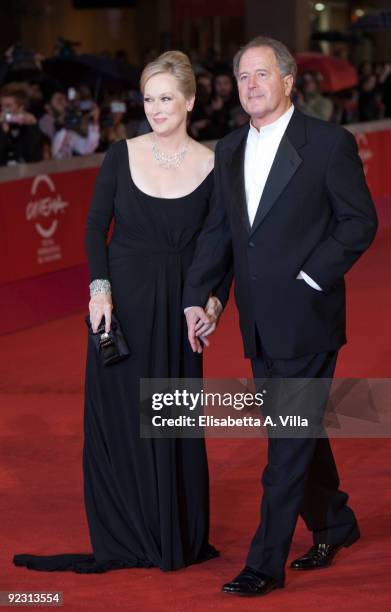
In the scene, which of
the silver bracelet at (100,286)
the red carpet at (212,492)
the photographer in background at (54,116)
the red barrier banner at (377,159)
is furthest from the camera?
the red barrier banner at (377,159)

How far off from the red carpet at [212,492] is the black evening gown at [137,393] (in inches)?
4.8

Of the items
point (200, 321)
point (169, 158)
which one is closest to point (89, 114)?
point (169, 158)

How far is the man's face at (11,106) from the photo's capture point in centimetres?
1216

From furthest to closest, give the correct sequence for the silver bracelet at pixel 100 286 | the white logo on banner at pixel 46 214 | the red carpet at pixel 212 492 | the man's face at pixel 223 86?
the man's face at pixel 223 86 → the white logo on banner at pixel 46 214 → the silver bracelet at pixel 100 286 → the red carpet at pixel 212 492

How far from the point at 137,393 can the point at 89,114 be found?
8.66 meters

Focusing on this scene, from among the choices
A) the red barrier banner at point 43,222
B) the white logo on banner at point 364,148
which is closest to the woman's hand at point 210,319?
the red barrier banner at point 43,222

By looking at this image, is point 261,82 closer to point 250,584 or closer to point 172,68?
point 172,68

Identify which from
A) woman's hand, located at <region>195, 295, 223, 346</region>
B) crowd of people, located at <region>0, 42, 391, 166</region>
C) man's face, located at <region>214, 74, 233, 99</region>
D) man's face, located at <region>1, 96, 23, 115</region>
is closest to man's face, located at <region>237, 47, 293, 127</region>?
woman's hand, located at <region>195, 295, 223, 346</region>

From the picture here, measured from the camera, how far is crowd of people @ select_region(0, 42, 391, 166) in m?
12.0

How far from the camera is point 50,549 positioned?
18.2ft

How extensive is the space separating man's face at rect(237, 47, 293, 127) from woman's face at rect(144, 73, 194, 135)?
0.38 meters

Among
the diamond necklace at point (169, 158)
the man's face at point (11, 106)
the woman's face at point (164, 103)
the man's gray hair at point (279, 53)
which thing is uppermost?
the man's gray hair at point (279, 53)

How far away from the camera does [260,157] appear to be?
4.89 meters

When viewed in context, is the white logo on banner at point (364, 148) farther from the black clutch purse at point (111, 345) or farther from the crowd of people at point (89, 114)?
the black clutch purse at point (111, 345)
